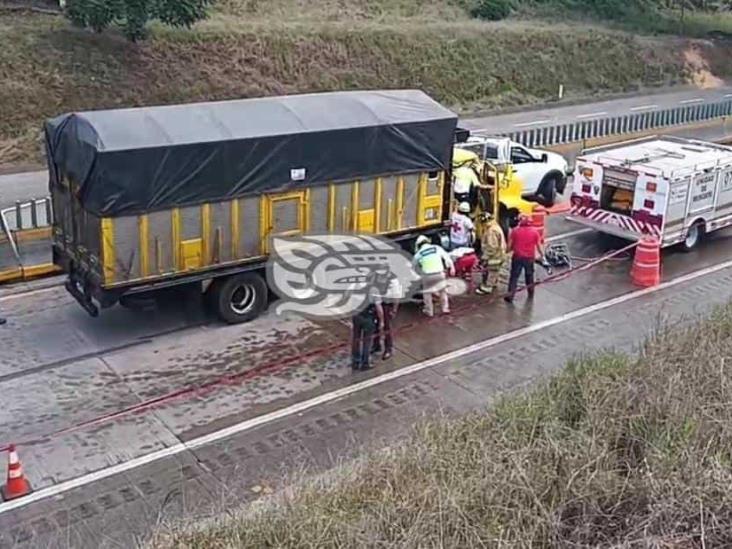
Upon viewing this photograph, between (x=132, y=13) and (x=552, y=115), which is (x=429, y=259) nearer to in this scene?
(x=132, y=13)

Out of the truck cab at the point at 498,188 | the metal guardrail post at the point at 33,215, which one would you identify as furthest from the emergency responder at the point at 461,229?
the metal guardrail post at the point at 33,215

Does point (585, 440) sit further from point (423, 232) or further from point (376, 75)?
point (376, 75)

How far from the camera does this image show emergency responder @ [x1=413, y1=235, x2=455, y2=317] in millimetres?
12773

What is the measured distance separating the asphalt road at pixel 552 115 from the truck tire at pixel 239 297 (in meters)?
8.41

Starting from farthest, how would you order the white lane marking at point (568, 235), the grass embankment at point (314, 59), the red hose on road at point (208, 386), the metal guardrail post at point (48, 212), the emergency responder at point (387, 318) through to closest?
1. the grass embankment at point (314, 59)
2. the white lane marking at point (568, 235)
3. the metal guardrail post at point (48, 212)
4. the emergency responder at point (387, 318)
5. the red hose on road at point (208, 386)

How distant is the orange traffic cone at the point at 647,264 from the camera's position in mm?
14891

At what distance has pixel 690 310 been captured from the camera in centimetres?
1386

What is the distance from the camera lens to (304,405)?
10.5 metres

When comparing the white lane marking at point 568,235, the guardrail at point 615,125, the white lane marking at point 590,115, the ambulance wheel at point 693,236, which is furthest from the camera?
the white lane marking at point 590,115

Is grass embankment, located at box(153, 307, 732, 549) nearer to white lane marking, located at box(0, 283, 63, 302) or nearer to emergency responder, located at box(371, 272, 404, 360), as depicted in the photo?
emergency responder, located at box(371, 272, 404, 360)

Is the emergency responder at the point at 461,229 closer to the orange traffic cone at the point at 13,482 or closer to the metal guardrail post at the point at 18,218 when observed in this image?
the metal guardrail post at the point at 18,218

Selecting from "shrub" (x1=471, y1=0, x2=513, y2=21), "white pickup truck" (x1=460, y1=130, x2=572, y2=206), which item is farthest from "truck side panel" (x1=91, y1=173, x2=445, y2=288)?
"shrub" (x1=471, y1=0, x2=513, y2=21)

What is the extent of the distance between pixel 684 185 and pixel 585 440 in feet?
31.3

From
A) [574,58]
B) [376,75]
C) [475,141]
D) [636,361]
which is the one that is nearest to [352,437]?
[636,361]
